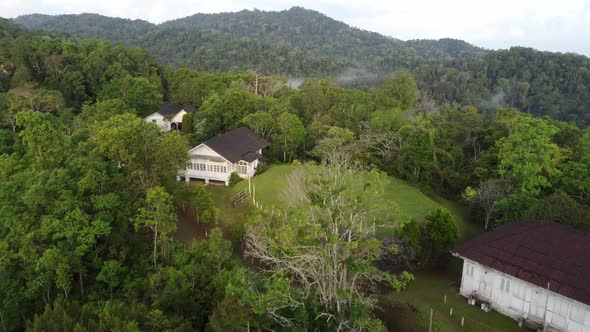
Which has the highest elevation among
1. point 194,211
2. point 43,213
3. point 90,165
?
point 90,165

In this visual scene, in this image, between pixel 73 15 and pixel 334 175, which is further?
pixel 73 15

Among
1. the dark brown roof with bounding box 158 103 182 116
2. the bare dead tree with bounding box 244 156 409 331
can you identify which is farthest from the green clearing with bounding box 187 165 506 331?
the dark brown roof with bounding box 158 103 182 116

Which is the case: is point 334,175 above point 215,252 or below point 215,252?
above

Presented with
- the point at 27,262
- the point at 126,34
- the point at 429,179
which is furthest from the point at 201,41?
the point at 27,262

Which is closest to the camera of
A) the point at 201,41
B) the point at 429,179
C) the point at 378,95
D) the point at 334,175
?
the point at 334,175

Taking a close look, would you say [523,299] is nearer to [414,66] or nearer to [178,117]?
[178,117]

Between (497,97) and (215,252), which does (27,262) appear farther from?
(497,97)
